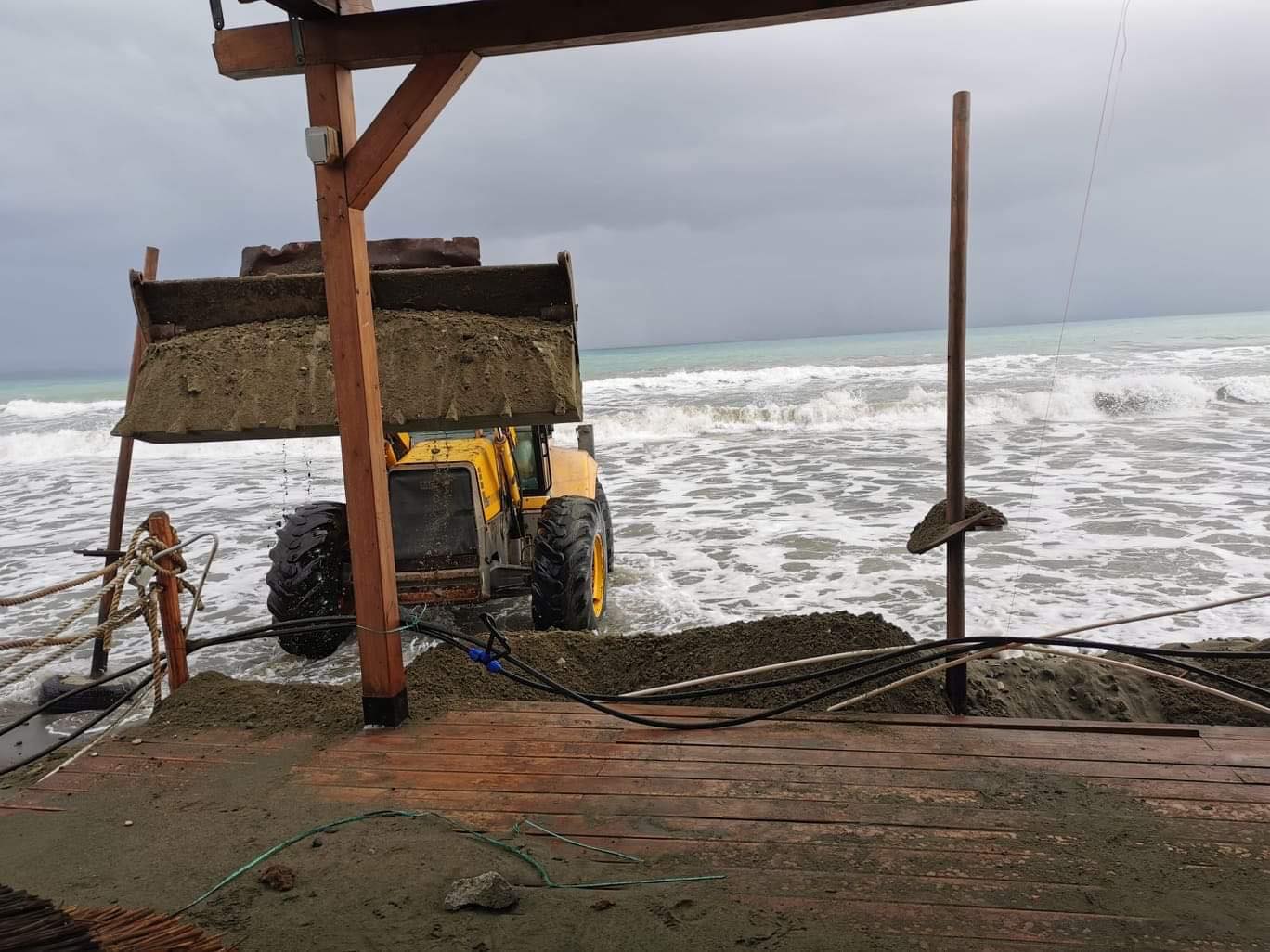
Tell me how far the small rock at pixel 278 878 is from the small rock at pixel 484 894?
536 mm

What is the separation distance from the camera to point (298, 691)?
433 cm

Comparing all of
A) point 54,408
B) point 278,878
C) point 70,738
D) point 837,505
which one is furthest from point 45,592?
point 54,408

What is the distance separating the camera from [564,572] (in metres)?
5.84

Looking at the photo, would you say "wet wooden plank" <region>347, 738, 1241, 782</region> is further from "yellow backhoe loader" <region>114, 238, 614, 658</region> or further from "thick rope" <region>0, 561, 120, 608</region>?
"yellow backhoe loader" <region>114, 238, 614, 658</region>

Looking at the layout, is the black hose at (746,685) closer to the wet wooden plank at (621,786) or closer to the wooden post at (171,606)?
the wooden post at (171,606)

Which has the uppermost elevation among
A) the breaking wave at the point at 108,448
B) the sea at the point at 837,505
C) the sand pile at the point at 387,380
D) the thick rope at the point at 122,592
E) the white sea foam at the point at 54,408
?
the sand pile at the point at 387,380

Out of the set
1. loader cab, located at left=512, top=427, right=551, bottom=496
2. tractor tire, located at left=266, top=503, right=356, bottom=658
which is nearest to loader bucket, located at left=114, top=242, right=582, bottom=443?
tractor tire, located at left=266, top=503, right=356, bottom=658

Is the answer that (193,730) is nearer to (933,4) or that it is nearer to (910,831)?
(910,831)

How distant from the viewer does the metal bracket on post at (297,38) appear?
315 cm

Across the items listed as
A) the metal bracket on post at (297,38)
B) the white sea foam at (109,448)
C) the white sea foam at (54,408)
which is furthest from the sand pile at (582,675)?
the white sea foam at (54,408)

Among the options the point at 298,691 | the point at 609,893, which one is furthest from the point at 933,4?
the point at 298,691

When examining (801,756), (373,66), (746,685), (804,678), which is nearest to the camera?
(373,66)

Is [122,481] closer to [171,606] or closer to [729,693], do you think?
[171,606]

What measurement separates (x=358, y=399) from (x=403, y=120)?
1.09 m
